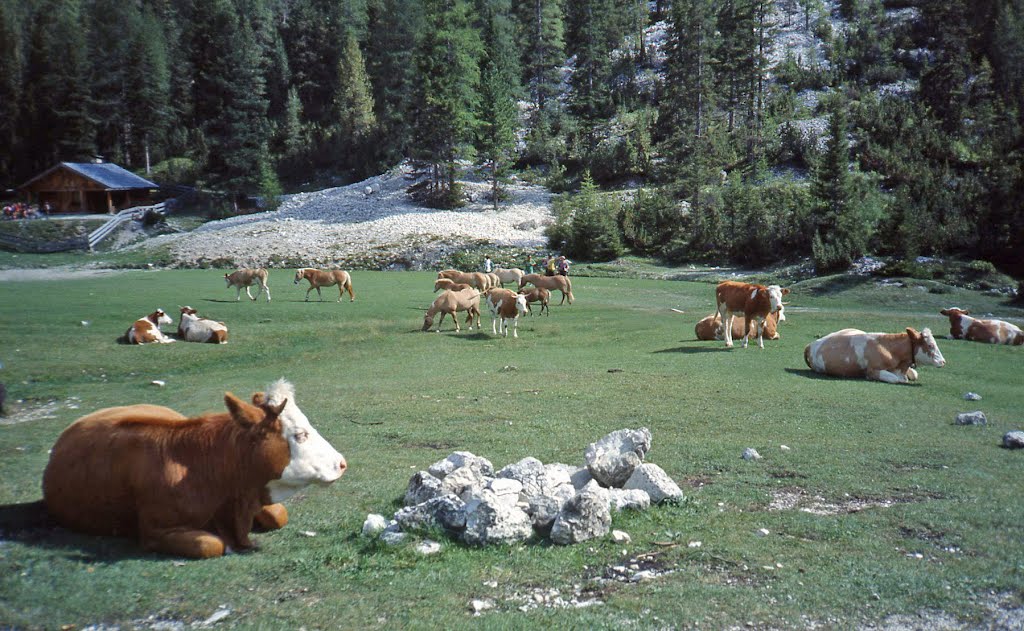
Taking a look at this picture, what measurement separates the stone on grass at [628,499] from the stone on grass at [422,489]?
5.27ft

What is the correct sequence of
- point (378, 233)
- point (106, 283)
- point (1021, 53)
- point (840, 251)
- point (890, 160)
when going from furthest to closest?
point (1021, 53), point (378, 233), point (890, 160), point (840, 251), point (106, 283)

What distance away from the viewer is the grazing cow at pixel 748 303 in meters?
19.2

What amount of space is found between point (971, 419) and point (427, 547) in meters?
8.90

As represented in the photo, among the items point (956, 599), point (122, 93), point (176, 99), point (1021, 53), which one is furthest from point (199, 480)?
point (176, 99)

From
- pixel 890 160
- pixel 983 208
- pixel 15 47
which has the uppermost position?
pixel 15 47

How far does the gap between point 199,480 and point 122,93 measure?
103m

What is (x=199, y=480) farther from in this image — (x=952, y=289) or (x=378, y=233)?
(x=378, y=233)

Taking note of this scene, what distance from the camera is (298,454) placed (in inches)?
242

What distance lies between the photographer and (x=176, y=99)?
10194 centimetres

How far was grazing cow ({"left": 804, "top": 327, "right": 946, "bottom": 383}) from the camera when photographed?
15.2 metres

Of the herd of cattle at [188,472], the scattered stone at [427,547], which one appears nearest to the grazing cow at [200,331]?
the herd of cattle at [188,472]

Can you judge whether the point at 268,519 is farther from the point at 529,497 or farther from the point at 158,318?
the point at 158,318

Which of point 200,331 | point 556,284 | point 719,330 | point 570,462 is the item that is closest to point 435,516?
point 570,462

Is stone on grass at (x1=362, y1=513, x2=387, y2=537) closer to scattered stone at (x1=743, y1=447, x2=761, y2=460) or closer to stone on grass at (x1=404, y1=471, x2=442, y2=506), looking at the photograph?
stone on grass at (x1=404, y1=471, x2=442, y2=506)
